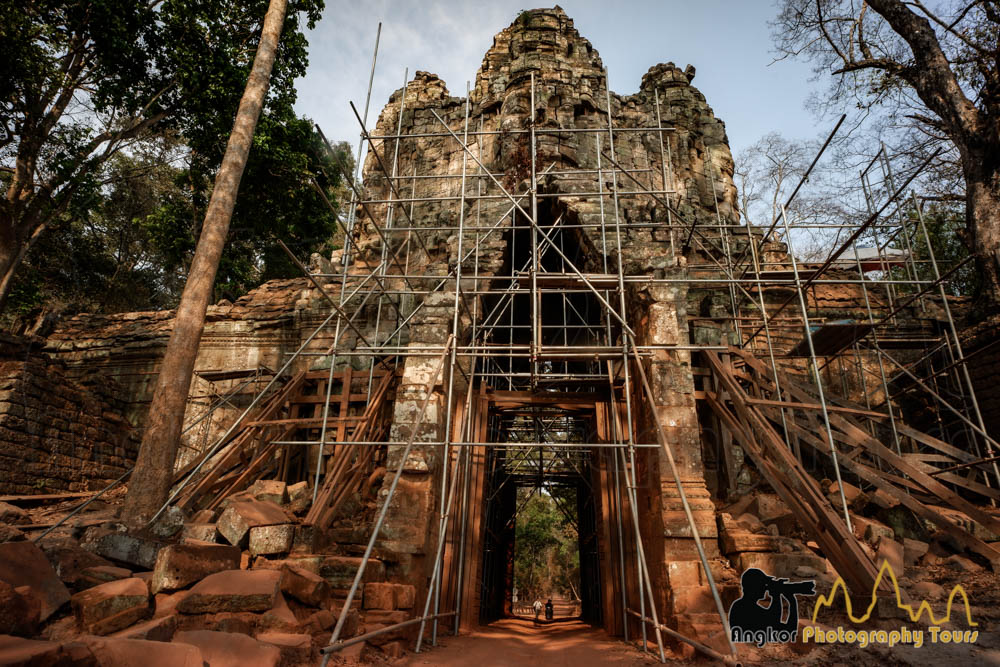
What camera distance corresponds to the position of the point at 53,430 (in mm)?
9789

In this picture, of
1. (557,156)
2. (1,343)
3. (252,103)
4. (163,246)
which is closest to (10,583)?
(252,103)

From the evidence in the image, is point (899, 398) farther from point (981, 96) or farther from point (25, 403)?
point (25, 403)

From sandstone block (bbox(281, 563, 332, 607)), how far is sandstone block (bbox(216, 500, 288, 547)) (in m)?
1.07

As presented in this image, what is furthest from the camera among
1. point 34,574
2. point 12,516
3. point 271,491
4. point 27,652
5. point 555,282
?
point 555,282

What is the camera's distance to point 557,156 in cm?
1040

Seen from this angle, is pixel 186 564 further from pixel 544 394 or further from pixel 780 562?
pixel 780 562

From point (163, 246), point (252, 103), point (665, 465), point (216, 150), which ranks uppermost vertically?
point (216, 150)

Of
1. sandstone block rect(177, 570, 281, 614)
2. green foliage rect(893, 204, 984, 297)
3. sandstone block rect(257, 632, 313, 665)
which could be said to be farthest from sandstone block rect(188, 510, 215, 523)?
green foliage rect(893, 204, 984, 297)

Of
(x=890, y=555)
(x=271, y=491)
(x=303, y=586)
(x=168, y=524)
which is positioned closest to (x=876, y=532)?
(x=890, y=555)

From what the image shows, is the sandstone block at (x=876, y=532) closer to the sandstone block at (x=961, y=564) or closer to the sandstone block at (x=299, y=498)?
the sandstone block at (x=961, y=564)

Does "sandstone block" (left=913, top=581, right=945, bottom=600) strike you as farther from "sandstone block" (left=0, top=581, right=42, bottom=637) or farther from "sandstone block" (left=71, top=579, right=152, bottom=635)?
"sandstone block" (left=0, top=581, right=42, bottom=637)

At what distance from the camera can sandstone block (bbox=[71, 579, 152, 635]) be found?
380 centimetres

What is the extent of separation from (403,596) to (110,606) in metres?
2.86

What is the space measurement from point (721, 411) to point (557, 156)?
19.0ft
